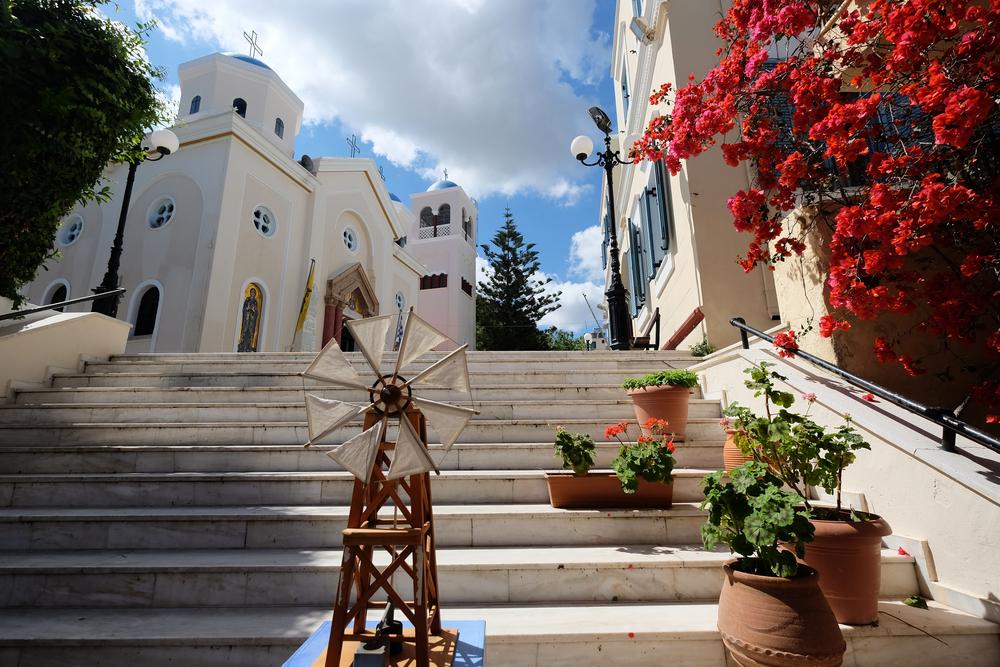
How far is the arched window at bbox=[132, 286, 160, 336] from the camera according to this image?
463 inches

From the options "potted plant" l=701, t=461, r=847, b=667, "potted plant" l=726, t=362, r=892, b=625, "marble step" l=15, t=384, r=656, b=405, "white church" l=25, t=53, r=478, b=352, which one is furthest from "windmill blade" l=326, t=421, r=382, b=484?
"white church" l=25, t=53, r=478, b=352

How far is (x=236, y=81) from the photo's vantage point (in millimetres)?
17469

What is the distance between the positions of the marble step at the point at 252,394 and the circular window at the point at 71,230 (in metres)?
11.0

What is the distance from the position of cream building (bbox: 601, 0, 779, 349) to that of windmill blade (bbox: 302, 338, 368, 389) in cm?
614

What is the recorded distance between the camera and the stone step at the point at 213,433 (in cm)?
446

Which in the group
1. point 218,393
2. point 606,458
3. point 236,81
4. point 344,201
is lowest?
point 606,458

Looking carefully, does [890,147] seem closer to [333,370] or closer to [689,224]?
[689,224]

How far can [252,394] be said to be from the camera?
210 inches

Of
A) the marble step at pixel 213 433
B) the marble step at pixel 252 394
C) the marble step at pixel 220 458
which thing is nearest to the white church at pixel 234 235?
the marble step at pixel 252 394

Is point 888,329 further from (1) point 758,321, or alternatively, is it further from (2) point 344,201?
→ (2) point 344,201

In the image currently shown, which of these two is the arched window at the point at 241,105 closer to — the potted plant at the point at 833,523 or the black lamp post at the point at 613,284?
the black lamp post at the point at 613,284

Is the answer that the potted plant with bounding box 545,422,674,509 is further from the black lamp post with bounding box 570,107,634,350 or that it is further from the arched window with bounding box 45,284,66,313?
the arched window with bounding box 45,284,66,313

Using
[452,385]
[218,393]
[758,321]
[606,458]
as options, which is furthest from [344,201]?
[452,385]

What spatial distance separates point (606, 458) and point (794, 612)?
2229 mm
